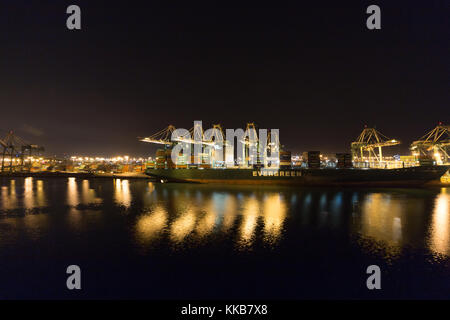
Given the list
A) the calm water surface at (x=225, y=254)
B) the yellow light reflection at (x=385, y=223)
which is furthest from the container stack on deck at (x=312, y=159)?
the calm water surface at (x=225, y=254)

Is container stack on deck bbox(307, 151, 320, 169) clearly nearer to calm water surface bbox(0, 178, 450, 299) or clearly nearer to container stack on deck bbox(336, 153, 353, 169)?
container stack on deck bbox(336, 153, 353, 169)

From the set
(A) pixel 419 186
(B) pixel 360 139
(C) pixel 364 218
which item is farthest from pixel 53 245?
(B) pixel 360 139

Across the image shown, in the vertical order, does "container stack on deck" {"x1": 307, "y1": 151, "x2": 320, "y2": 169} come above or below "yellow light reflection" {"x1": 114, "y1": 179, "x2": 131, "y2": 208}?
above

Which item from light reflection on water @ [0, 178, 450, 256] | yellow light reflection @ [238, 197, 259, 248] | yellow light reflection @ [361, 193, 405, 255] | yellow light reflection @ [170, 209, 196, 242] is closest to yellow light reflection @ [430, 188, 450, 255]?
light reflection on water @ [0, 178, 450, 256]

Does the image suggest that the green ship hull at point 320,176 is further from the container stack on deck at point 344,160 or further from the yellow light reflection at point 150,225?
the yellow light reflection at point 150,225
